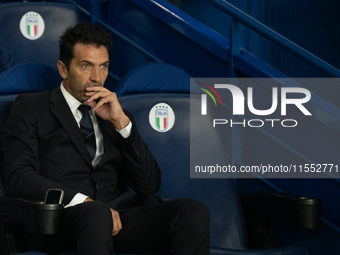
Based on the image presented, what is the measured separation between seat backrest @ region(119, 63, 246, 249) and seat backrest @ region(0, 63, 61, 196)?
0.30 m

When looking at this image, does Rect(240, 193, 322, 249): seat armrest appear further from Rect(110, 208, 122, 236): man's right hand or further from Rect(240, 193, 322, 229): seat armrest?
Rect(110, 208, 122, 236): man's right hand

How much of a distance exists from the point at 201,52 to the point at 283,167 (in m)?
0.84

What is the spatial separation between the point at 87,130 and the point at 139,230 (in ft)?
1.39

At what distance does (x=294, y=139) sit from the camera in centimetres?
221

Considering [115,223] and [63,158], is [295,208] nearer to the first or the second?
[115,223]

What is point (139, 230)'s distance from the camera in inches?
66.4

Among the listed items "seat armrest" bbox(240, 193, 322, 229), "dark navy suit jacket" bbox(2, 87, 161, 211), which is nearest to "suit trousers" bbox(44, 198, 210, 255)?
"dark navy suit jacket" bbox(2, 87, 161, 211)

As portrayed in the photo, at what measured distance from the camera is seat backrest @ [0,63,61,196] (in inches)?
73.2

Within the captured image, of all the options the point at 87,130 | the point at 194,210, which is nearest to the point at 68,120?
the point at 87,130

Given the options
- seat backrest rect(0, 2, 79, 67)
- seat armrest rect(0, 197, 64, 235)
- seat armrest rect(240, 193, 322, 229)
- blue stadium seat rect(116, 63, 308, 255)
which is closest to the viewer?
seat armrest rect(0, 197, 64, 235)

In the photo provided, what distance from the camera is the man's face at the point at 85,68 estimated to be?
1873 millimetres

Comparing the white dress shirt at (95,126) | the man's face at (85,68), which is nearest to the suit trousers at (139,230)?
the white dress shirt at (95,126)

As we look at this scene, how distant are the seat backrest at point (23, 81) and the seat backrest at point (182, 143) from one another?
30cm

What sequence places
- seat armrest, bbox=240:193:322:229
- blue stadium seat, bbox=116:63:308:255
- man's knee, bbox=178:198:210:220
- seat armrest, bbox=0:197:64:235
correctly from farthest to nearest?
blue stadium seat, bbox=116:63:308:255 → seat armrest, bbox=240:193:322:229 → man's knee, bbox=178:198:210:220 → seat armrest, bbox=0:197:64:235
